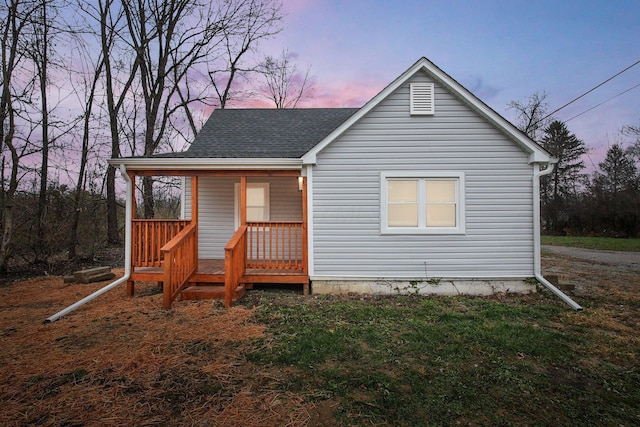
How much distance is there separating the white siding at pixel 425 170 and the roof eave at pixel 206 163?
755mm

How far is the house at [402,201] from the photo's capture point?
21.3 ft

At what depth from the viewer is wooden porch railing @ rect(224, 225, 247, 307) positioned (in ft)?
18.3

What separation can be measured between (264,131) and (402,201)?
4.76 m

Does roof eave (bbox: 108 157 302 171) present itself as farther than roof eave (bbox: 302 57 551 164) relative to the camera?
Yes

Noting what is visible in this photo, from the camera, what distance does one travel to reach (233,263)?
5.87 meters

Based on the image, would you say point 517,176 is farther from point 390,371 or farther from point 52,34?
point 52,34

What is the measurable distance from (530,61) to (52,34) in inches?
954

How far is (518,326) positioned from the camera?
468 cm

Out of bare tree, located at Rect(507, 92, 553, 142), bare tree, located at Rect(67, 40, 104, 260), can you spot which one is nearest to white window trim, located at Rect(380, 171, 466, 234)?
bare tree, located at Rect(67, 40, 104, 260)

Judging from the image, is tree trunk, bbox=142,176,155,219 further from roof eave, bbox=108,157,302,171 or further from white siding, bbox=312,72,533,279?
white siding, bbox=312,72,533,279

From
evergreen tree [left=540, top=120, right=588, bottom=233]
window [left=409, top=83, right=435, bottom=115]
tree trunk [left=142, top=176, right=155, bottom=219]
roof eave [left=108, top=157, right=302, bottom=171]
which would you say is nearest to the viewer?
roof eave [left=108, top=157, right=302, bottom=171]

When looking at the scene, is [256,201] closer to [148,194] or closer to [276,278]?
[276,278]

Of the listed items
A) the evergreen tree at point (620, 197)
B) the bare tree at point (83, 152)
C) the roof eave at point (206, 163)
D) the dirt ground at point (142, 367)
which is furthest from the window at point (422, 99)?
the evergreen tree at point (620, 197)

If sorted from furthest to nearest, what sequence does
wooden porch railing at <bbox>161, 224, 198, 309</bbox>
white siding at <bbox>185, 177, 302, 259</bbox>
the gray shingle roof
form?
white siding at <bbox>185, 177, 302, 259</bbox>, the gray shingle roof, wooden porch railing at <bbox>161, 224, 198, 309</bbox>
